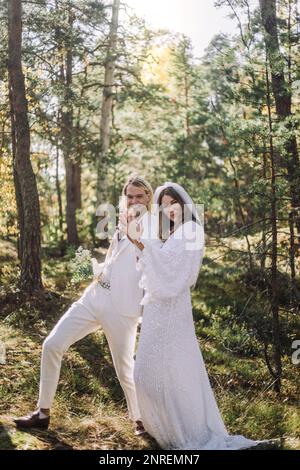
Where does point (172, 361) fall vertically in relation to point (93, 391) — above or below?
above

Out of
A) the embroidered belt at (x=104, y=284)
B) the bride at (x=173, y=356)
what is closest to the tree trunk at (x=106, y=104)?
the embroidered belt at (x=104, y=284)

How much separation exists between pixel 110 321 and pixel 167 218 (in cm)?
107

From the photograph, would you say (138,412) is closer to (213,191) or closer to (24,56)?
(213,191)

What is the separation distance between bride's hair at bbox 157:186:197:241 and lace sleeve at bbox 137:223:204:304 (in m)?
0.19

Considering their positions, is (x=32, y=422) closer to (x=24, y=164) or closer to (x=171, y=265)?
(x=171, y=265)

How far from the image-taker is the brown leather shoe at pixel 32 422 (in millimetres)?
4480

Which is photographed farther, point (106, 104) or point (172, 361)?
point (106, 104)

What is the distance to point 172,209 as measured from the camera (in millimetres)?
4594

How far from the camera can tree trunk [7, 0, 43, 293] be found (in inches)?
385

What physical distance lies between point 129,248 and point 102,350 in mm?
3298

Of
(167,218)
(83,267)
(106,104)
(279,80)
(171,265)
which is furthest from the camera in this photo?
(106,104)

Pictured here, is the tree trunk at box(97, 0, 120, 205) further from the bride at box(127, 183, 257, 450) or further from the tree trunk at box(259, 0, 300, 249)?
the bride at box(127, 183, 257, 450)

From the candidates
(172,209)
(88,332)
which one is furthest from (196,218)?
(88,332)

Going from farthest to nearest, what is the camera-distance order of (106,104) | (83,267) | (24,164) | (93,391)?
(106,104)
(24,164)
(93,391)
(83,267)
